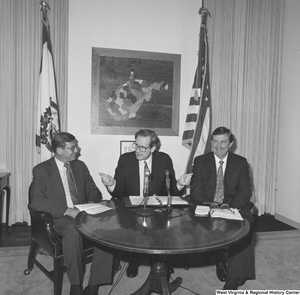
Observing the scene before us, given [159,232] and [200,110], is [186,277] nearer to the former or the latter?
[159,232]

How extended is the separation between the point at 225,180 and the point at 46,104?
2.50 metres

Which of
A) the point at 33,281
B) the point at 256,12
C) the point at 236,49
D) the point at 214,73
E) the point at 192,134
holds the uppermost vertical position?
the point at 256,12

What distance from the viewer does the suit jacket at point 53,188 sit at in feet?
9.15

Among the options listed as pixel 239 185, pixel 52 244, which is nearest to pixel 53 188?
pixel 52 244

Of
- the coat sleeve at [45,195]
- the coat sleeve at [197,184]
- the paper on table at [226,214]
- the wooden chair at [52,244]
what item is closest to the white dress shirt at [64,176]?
the coat sleeve at [45,195]

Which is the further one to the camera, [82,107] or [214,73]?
[214,73]

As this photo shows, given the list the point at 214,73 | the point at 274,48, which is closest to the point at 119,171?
the point at 214,73

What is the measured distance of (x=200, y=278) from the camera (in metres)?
3.03

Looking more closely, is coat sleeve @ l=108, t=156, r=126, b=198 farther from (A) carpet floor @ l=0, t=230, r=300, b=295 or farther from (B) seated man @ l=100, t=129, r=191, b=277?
(A) carpet floor @ l=0, t=230, r=300, b=295

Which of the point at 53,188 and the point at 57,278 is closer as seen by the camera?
the point at 57,278

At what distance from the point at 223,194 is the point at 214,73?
2.33 metres

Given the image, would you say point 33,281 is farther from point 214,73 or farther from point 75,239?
point 214,73

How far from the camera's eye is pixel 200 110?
182 inches

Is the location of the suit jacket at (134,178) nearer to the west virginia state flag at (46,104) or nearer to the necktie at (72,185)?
the necktie at (72,185)
